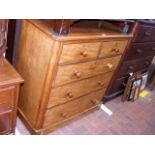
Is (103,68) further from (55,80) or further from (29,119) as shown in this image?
(29,119)

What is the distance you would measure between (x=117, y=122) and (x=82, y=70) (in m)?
0.89

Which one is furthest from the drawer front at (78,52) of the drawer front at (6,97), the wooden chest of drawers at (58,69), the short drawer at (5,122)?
the short drawer at (5,122)

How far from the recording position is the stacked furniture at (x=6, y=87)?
1091 mm

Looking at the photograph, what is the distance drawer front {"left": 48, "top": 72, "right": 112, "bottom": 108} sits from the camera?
1.39 metres

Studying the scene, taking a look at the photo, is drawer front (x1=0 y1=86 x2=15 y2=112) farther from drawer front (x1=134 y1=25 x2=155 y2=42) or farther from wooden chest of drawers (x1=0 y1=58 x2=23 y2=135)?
drawer front (x1=134 y1=25 x2=155 y2=42)

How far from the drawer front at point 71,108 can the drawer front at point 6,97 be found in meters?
0.34

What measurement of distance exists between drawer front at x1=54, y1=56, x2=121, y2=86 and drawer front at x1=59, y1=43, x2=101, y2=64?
0.17ft

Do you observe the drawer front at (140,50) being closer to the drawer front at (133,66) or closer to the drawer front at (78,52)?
the drawer front at (133,66)

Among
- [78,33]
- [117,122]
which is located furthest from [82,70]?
[117,122]

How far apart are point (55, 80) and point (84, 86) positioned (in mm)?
366

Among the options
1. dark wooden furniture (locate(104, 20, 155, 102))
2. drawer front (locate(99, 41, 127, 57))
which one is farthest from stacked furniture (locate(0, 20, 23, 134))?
dark wooden furniture (locate(104, 20, 155, 102))

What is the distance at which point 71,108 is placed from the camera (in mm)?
1655

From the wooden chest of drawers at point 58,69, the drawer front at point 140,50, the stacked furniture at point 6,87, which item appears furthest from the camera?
the drawer front at point 140,50

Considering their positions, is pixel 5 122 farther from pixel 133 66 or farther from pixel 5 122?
pixel 133 66
